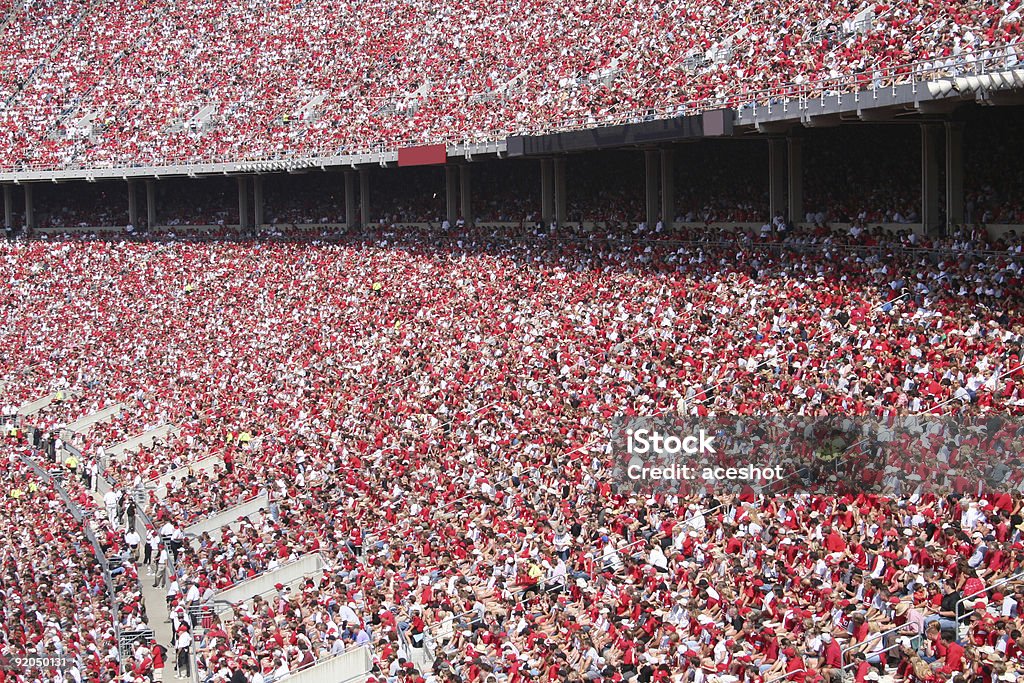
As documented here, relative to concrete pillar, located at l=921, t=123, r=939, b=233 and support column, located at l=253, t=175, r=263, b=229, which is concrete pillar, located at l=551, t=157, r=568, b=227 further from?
support column, located at l=253, t=175, r=263, b=229

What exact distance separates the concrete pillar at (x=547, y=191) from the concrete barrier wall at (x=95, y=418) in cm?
1147

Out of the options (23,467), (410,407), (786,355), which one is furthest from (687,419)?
(23,467)

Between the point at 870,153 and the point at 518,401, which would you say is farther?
the point at 870,153

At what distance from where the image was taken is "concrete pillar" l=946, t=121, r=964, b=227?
2062cm

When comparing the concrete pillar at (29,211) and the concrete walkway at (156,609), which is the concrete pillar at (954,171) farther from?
the concrete pillar at (29,211)

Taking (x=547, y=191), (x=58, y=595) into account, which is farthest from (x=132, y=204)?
(x=58, y=595)

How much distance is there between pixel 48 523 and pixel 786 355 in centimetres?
1366

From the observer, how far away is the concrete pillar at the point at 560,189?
32.2m

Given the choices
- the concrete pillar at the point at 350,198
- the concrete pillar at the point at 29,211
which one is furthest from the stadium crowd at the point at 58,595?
the concrete pillar at the point at 29,211

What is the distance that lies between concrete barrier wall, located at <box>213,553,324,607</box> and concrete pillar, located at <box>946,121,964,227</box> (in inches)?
451

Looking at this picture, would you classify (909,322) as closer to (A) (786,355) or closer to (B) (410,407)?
(A) (786,355)

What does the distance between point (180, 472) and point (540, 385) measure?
764cm

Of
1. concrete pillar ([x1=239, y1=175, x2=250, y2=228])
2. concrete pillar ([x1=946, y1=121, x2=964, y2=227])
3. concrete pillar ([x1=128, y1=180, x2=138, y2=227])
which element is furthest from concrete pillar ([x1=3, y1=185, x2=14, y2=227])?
concrete pillar ([x1=946, y1=121, x2=964, y2=227])

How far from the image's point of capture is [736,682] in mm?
11852
